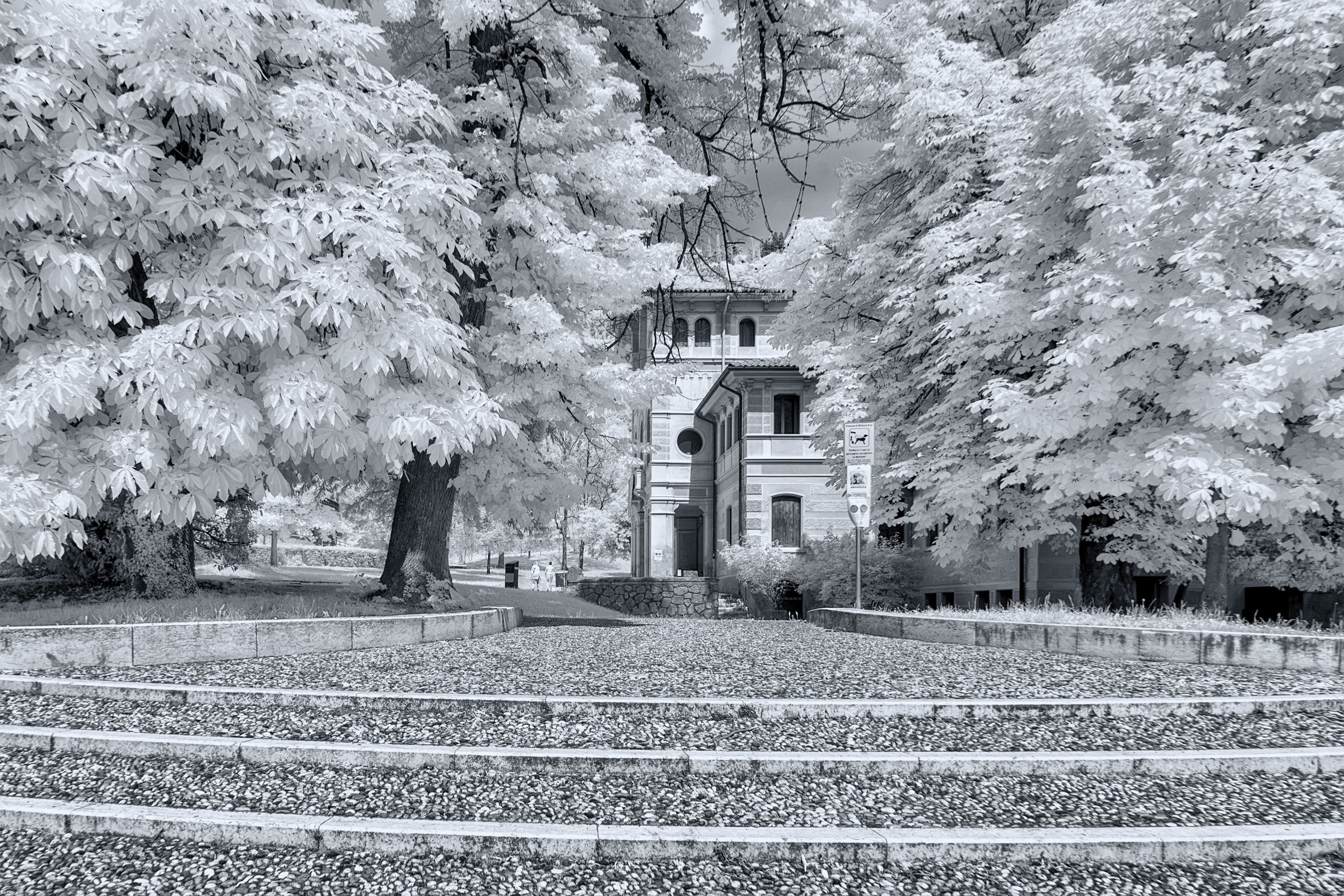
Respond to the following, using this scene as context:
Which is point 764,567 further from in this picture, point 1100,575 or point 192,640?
point 192,640

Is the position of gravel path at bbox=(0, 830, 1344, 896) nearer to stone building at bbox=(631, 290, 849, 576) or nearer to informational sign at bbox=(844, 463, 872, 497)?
informational sign at bbox=(844, 463, 872, 497)

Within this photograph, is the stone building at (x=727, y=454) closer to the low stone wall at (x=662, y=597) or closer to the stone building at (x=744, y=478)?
the stone building at (x=744, y=478)

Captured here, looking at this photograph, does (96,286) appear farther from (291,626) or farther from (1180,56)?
(1180,56)

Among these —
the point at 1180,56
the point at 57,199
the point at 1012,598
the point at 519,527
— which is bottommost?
the point at 1012,598

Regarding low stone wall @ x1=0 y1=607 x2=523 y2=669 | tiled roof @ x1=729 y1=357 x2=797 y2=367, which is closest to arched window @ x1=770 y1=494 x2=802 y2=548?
tiled roof @ x1=729 y1=357 x2=797 y2=367

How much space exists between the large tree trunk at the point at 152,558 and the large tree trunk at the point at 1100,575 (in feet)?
45.0

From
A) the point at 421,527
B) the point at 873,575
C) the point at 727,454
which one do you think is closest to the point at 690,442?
the point at 727,454

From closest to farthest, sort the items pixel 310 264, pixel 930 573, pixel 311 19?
1. pixel 310 264
2. pixel 311 19
3. pixel 930 573

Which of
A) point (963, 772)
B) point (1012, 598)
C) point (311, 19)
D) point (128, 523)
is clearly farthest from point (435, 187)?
point (1012, 598)

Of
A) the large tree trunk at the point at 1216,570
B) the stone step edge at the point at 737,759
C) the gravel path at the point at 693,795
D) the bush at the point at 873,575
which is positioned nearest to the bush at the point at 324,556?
the bush at the point at 873,575

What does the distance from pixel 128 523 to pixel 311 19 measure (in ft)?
22.3

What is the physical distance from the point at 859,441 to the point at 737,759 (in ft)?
30.7

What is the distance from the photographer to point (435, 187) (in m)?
9.95

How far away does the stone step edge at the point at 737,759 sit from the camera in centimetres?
507
